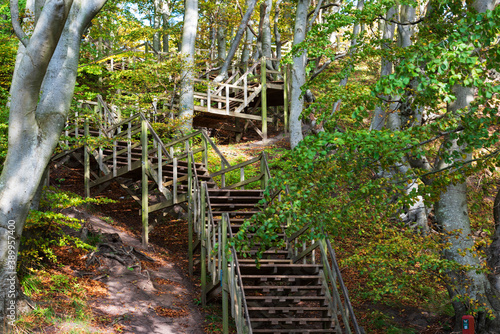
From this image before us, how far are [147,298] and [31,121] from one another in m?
5.10

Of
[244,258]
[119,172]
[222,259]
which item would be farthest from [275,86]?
[222,259]

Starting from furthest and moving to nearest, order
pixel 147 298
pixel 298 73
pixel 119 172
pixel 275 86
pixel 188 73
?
pixel 275 86 → pixel 188 73 → pixel 298 73 → pixel 119 172 → pixel 147 298

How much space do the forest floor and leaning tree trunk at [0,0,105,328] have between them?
6.18ft

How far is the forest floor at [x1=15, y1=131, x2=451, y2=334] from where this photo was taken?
850 cm

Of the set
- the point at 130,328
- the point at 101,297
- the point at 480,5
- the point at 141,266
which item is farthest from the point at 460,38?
the point at 141,266

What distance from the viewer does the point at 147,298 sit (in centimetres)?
963

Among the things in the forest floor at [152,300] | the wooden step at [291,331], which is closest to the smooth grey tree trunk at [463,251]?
the forest floor at [152,300]

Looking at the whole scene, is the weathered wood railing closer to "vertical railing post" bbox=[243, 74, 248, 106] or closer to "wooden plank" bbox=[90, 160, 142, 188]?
"wooden plank" bbox=[90, 160, 142, 188]

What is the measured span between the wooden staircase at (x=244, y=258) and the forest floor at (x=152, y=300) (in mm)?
481

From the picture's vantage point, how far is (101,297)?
903 centimetres

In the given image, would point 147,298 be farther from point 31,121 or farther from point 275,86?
point 275,86

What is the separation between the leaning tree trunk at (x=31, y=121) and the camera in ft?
18.0

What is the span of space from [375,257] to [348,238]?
16.9ft

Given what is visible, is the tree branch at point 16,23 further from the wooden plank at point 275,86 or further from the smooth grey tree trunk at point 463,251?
the wooden plank at point 275,86
